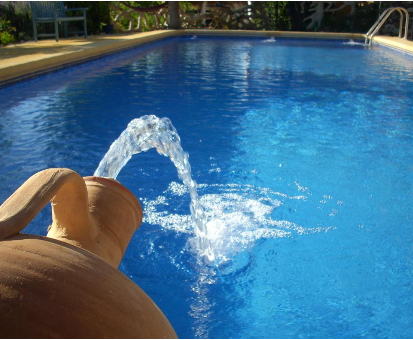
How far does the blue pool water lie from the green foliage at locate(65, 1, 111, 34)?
5915 mm

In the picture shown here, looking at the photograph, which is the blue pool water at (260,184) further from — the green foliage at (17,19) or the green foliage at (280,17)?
the green foliage at (280,17)

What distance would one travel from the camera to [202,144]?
510 centimetres

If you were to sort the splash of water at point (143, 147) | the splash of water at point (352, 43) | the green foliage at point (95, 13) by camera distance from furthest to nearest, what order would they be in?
the splash of water at point (352, 43), the green foliage at point (95, 13), the splash of water at point (143, 147)

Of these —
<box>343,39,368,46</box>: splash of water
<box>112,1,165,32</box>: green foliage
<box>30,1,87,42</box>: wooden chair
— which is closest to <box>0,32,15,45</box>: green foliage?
<box>30,1,87,42</box>: wooden chair

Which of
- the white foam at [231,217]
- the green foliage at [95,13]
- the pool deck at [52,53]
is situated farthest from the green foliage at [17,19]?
the white foam at [231,217]

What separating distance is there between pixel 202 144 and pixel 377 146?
1.89 metres

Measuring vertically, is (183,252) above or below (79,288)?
below

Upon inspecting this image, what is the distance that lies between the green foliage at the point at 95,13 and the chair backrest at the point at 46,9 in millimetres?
2261

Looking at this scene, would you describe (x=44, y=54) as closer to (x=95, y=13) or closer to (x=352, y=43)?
(x=95, y=13)

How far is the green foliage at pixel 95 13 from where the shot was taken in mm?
14094

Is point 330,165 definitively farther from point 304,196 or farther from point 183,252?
point 183,252

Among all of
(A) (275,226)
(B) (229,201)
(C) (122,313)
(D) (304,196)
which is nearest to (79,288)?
(C) (122,313)

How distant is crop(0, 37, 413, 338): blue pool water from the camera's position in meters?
2.51

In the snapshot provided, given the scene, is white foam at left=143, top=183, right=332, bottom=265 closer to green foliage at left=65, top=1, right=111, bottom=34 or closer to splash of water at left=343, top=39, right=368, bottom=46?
green foliage at left=65, top=1, right=111, bottom=34
